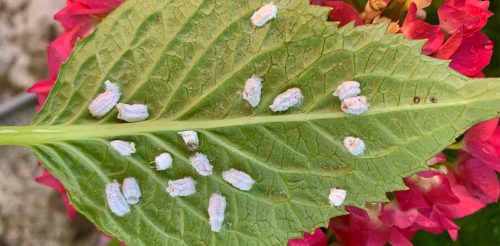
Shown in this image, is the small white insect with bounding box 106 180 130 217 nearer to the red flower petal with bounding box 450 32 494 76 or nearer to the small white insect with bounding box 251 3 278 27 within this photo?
the small white insect with bounding box 251 3 278 27

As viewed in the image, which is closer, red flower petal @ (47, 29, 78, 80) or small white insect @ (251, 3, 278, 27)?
small white insect @ (251, 3, 278, 27)

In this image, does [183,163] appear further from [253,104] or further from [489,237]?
[489,237]

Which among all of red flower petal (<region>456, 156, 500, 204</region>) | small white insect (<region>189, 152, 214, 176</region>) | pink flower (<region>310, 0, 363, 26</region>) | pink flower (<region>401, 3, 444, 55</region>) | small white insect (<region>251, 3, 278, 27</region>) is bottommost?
red flower petal (<region>456, 156, 500, 204</region>)

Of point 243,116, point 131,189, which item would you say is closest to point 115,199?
point 131,189

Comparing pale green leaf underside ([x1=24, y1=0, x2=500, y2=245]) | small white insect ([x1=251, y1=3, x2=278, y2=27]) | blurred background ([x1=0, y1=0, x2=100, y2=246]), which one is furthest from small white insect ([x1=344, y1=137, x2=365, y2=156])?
blurred background ([x1=0, y1=0, x2=100, y2=246])

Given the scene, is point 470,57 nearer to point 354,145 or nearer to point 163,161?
point 354,145

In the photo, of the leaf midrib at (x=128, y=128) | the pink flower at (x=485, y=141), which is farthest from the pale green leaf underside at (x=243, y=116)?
the pink flower at (x=485, y=141)
